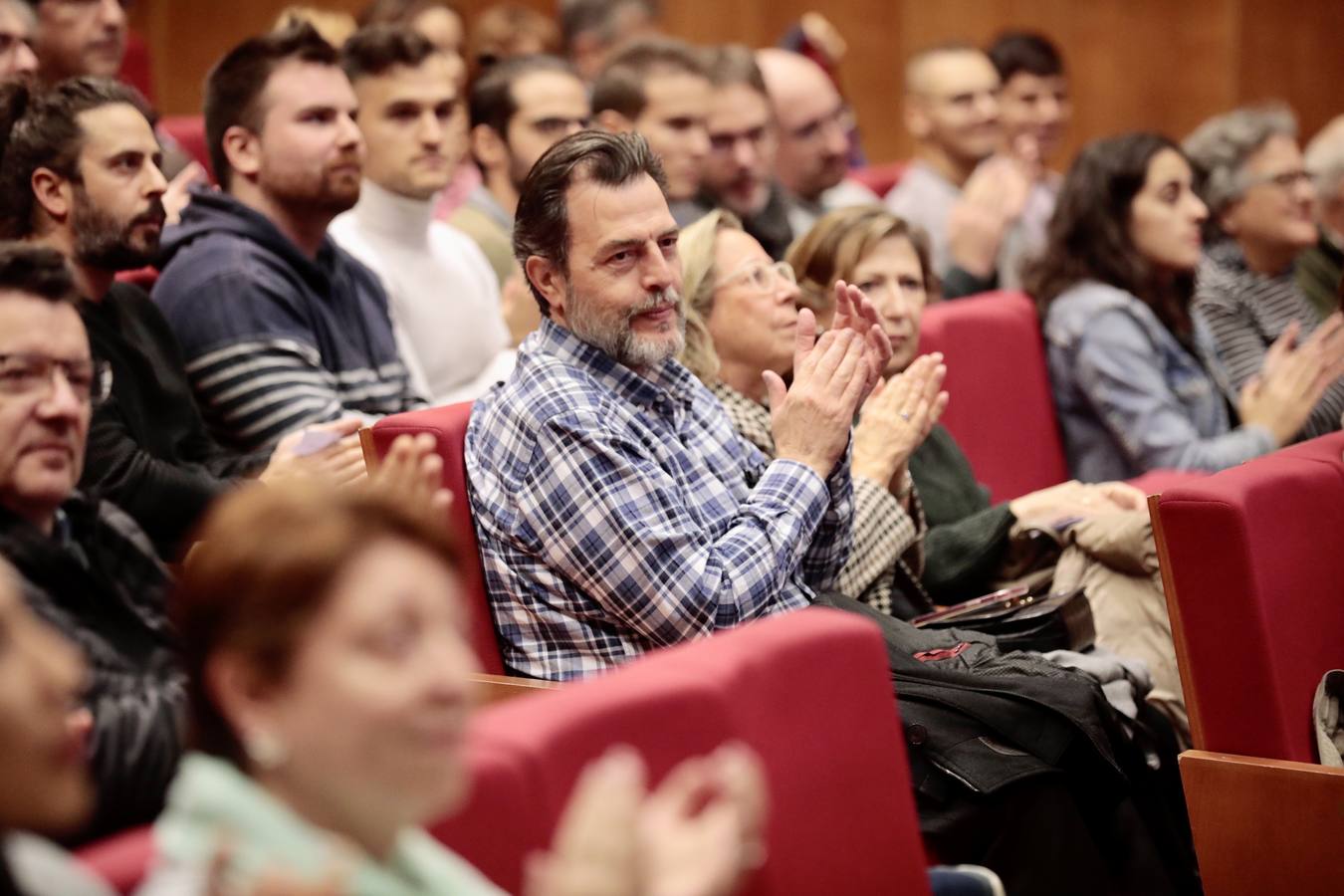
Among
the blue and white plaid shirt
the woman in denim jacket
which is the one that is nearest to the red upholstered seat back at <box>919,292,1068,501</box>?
the woman in denim jacket

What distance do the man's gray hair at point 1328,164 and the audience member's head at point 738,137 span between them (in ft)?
4.53

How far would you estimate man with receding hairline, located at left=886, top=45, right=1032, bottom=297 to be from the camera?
3537 mm

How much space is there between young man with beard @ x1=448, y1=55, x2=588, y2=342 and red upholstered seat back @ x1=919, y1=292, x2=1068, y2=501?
98 cm

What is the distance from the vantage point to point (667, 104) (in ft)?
11.5

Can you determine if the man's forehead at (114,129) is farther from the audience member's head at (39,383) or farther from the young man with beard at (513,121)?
the young man with beard at (513,121)

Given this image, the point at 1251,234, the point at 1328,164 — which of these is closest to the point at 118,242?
the point at 1251,234

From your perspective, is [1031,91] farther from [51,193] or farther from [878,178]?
[51,193]

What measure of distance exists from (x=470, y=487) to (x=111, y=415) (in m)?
0.50

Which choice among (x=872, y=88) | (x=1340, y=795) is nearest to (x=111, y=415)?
(x=1340, y=795)

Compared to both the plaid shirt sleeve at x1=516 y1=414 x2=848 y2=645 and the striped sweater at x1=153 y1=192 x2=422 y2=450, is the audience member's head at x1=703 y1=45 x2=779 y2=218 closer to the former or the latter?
the striped sweater at x1=153 y1=192 x2=422 y2=450

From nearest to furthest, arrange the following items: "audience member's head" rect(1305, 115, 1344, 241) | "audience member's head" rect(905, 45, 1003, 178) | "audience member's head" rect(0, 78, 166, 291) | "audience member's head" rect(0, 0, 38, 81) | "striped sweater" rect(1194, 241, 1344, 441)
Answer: "audience member's head" rect(0, 78, 166, 291) < "audience member's head" rect(0, 0, 38, 81) < "striped sweater" rect(1194, 241, 1344, 441) < "audience member's head" rect(1305, 115, 1344, 241) < "audience member's head" rect(905, 45, 1003, 178)

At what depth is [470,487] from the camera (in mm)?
1880

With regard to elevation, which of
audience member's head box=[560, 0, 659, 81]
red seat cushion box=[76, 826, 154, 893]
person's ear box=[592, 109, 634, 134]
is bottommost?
red seat cushion box=[76, 826, 154, 893]

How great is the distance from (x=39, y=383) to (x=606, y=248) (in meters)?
0.70
